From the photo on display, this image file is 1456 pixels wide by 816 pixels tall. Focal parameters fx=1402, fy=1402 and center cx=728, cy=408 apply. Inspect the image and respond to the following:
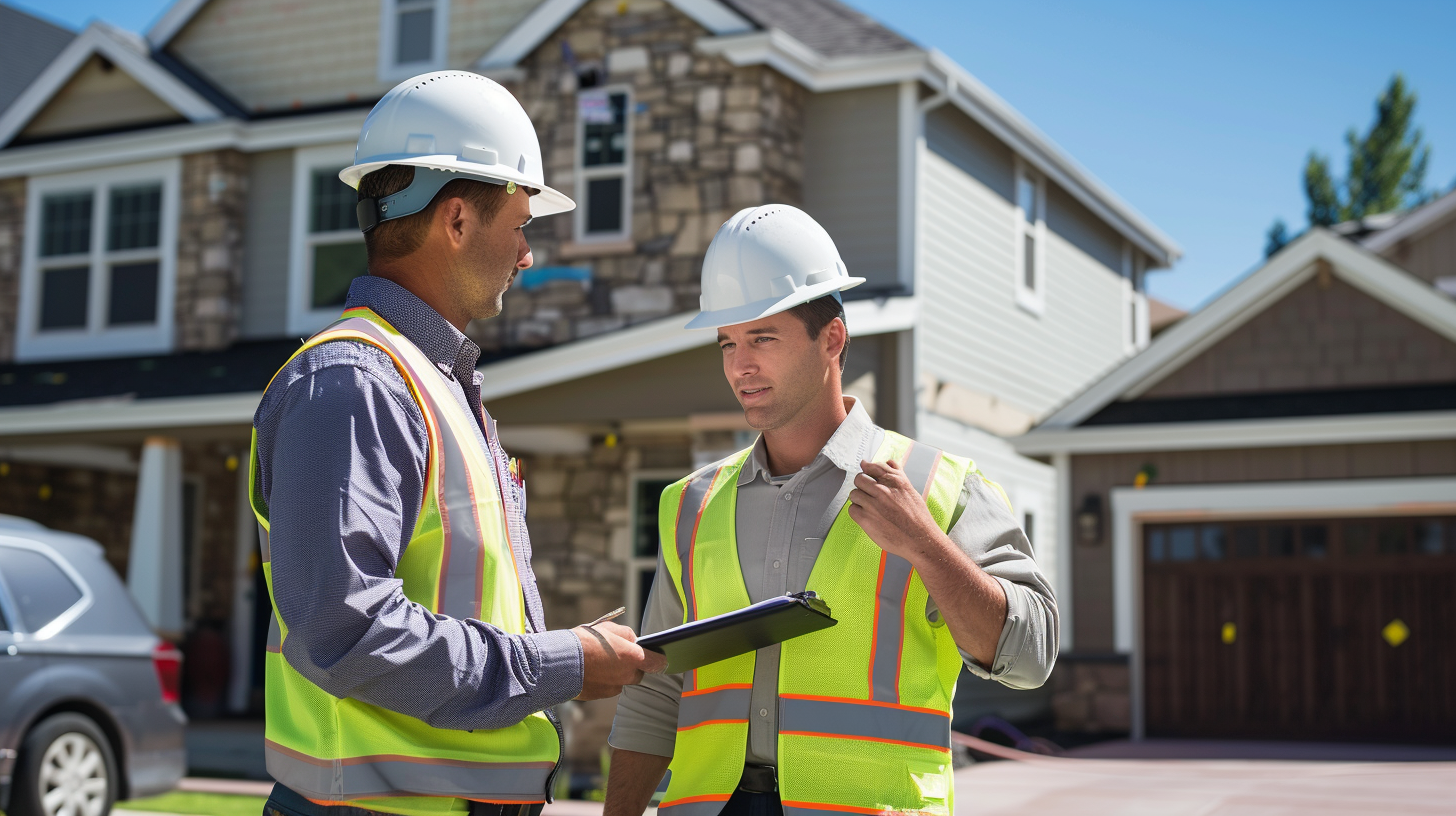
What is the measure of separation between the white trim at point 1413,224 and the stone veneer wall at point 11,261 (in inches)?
623

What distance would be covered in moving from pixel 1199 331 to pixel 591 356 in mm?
6973

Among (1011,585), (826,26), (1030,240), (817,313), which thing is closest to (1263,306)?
(1030,240)

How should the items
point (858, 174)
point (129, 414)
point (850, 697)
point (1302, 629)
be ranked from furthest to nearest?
point (1302, 629) < point (858, 174) < point (129, 414) < point (850, 697)

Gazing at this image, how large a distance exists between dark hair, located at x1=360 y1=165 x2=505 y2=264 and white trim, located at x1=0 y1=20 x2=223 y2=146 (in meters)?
13.4

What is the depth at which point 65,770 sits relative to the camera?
7.62m

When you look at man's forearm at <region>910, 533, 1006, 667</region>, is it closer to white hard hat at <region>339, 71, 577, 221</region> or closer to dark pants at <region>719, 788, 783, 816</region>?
dark pants at <region>719, 788, 783, 816</region>

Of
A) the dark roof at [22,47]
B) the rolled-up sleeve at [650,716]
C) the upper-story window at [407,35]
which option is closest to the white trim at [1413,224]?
the upper-story window at [407,35]

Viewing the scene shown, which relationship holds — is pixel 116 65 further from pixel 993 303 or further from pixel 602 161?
pixel 993 303

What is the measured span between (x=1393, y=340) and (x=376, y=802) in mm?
13645

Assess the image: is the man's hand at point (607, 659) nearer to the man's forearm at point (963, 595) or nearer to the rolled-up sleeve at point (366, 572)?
the rolled-up sleeve at point (366, 572)

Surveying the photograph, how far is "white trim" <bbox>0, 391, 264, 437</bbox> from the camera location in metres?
11.7

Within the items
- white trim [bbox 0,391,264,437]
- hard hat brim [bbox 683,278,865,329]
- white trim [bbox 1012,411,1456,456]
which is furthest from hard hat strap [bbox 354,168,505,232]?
white trim [bbox 1012,411,1456,456]

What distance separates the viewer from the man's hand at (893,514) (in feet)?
7.90

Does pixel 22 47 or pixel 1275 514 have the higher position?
pixel 22 47
